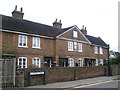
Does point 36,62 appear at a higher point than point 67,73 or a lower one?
higher

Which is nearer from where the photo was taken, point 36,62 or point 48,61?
point 36,62

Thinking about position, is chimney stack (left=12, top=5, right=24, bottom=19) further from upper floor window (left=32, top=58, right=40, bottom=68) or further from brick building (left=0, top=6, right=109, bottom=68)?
upper floor window (left=32, top=58, right=40, bottom=68)

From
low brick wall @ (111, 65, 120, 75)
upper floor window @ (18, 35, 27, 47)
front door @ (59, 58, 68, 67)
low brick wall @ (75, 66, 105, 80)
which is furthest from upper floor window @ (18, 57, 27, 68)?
low brick wall @ (111, 65, 120, 75)

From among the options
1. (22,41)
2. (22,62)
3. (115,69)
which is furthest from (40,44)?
(115,69)

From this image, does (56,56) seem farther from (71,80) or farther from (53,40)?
(71,80)

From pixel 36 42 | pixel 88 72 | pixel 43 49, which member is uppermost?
pixel 36 42

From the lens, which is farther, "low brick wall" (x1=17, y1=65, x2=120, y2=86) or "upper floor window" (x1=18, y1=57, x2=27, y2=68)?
"upper floor window" (x1=18, y1=57, x2=27, y2=68)

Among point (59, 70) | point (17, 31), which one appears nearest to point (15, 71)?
point (59, 70)

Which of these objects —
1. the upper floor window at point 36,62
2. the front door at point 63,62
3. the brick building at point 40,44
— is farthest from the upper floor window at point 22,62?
the front door at point 63,62

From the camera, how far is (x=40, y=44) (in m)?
21.9

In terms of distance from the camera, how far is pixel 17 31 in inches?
752

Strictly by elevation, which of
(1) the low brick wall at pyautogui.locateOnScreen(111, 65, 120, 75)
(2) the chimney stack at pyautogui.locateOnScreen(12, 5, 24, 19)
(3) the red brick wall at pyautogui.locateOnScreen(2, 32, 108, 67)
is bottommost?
(1) the low brick wall at pyautogui.locateOnScreen(111, 65, 120, 75)

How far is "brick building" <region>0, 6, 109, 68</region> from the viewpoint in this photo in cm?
1883

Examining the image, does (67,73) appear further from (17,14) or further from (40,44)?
(17,14)
